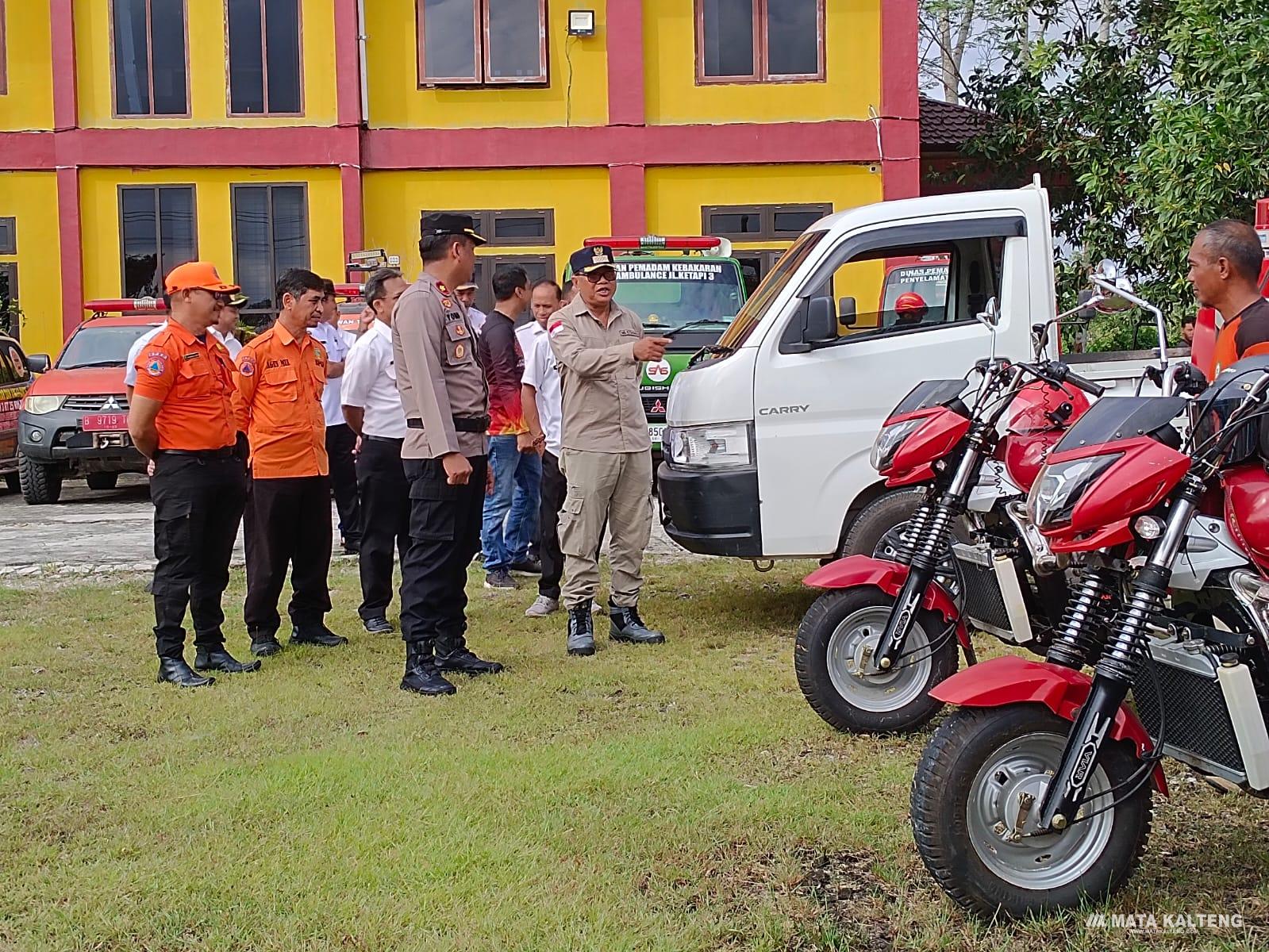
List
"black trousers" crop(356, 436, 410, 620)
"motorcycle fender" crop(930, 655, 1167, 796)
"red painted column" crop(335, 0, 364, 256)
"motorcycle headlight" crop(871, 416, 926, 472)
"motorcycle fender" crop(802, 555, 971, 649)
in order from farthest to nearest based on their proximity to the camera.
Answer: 1. "red painted column" crop(335, 0, 364, 256)
2. "black trousers" crop(356, 436, 410, 620)
3. "motorcycle fender" crop(802, 555, 971, 649)
4. "motorcycle headlight" crop(871, 416, 926, 472)
5. "motorcycle fender" crop(930, 655, 1167, 796)

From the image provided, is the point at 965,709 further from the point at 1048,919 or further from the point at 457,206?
the point at 457,206

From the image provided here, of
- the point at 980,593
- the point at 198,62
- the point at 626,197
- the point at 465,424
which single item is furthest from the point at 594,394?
the point at 198,62

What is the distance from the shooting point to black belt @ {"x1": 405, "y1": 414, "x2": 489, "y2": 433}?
6098 mm

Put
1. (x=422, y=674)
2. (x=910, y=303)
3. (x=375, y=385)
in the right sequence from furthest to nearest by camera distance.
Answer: (x=375, y=385), (x=910, y=303), (x=422, y=674)

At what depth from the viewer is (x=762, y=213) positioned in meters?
19.3

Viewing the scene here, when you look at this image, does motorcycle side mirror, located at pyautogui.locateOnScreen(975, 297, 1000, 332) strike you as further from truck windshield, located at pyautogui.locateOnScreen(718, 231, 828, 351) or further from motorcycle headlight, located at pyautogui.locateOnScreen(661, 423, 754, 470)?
motorcycle headlight, located at pyautogui.locateOnScreen(661, 423, 754, 470)

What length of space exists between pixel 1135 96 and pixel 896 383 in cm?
1333

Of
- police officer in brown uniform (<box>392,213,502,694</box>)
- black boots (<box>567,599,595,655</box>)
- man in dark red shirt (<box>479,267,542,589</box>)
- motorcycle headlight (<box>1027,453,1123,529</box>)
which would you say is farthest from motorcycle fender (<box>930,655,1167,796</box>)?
man in dark red shirt (<box>479,267,542,589</box>)

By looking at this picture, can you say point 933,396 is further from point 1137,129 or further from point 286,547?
point 1137,129

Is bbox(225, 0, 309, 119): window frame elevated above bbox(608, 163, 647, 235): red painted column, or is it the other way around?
bbox(225, 0, 309, 119): window frame

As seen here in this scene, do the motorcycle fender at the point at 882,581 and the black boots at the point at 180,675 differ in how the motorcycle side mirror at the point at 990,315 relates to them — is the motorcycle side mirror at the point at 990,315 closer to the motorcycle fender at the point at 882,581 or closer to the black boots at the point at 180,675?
the motorcycle fender at the point at 882,581

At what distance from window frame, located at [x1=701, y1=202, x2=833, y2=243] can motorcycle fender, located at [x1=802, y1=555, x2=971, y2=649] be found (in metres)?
14.4

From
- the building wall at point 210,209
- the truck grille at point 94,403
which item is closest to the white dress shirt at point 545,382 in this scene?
the truck grille at point 94,403

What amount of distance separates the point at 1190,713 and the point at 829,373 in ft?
11.8
